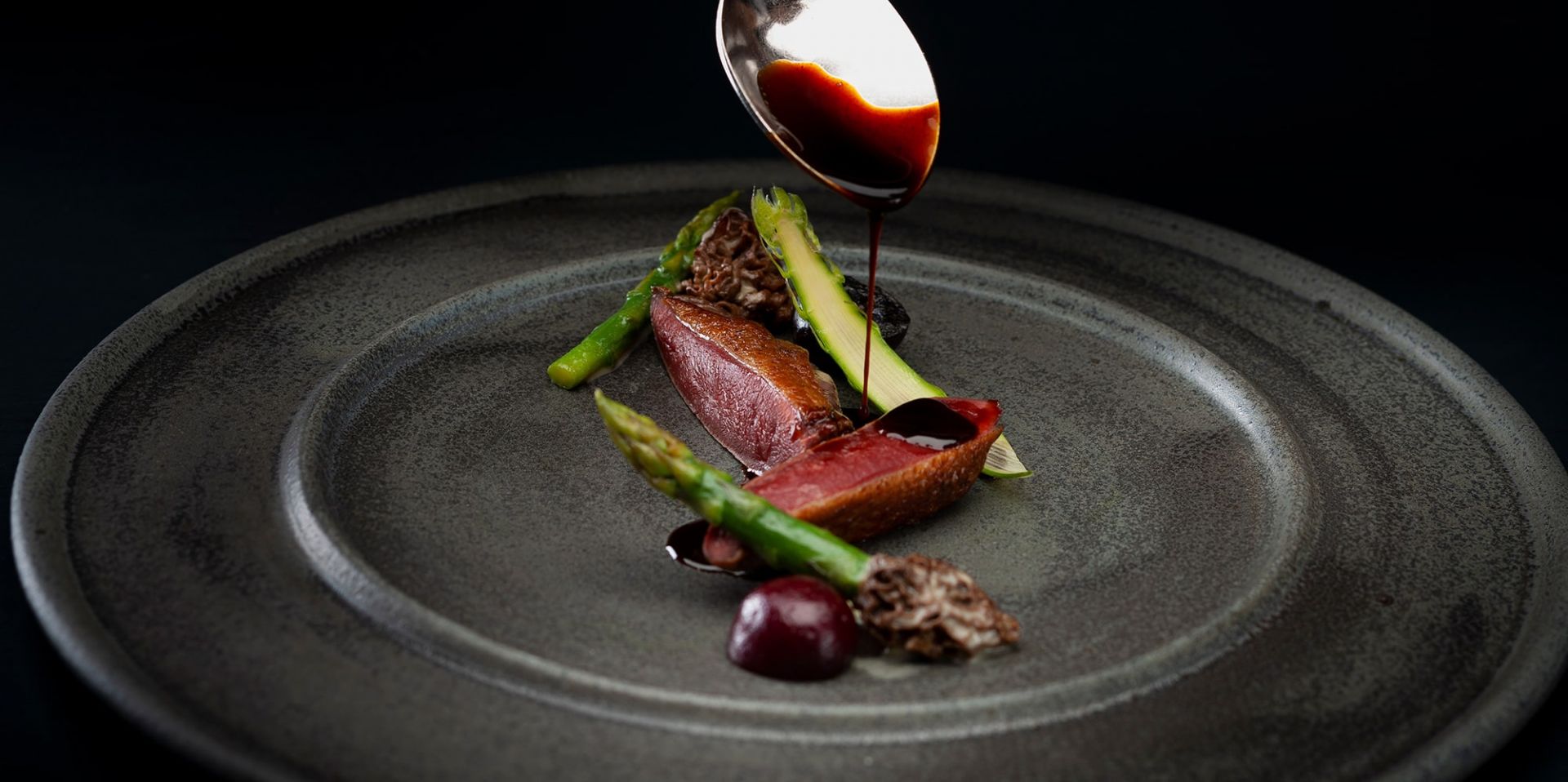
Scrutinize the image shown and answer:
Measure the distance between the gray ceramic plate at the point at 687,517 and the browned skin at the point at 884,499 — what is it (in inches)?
3.6

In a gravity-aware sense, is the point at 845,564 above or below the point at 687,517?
above

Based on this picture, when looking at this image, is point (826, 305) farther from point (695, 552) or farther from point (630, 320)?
point (695, 552)

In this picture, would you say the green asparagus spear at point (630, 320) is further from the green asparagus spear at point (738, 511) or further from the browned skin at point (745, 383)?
the green asparagus spear at point (738, 511)

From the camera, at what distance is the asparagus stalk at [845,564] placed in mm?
3506

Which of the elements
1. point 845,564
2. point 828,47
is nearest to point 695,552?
point 845,564

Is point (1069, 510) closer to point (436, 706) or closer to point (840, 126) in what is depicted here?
point (840, 126)

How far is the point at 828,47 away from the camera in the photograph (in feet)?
16.0

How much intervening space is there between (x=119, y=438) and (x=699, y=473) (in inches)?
69.2

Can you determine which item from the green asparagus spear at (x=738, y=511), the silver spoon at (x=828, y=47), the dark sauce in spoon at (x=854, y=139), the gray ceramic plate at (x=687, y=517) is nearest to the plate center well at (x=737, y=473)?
the gray ceramic plate at (x=687, y=517)

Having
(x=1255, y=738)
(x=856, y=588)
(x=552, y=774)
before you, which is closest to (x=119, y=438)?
(x=552, y=774)

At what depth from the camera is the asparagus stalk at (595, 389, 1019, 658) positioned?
351 centimetres

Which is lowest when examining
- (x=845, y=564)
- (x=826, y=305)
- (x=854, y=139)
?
(x=845, y=564)

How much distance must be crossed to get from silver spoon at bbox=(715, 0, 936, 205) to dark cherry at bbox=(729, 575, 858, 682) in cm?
186

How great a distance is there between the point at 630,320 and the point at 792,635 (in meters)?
1.94
